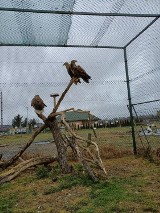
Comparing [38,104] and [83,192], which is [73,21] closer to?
[38,104]

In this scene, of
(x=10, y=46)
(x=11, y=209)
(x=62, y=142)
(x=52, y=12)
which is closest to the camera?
(x=11, y=209)

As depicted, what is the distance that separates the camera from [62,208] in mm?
4609

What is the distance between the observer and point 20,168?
24.1 ft

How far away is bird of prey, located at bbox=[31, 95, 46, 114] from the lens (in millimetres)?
7335

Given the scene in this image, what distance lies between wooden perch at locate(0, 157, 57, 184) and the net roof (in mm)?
3389

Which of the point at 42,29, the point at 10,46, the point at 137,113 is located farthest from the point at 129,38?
the point at 10,46

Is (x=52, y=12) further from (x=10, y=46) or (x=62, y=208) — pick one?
(x=62, y=208)

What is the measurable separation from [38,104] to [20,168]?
169cm

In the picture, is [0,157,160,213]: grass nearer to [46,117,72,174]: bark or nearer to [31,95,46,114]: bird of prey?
[46,117,72,174]: bark

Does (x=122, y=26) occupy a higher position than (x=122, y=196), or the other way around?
(x=122, y=26)

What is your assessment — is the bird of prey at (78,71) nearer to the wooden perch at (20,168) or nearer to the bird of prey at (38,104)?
the bird of prey at (38,104)

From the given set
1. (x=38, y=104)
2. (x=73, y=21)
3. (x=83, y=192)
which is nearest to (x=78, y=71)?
(x=73, y=21)

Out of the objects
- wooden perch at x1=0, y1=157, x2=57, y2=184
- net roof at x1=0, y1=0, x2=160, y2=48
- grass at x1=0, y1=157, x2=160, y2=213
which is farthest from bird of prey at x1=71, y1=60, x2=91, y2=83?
wooden perch at x1=0, y1=157, x2=57, y2=184

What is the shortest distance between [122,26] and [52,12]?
2118 mm
